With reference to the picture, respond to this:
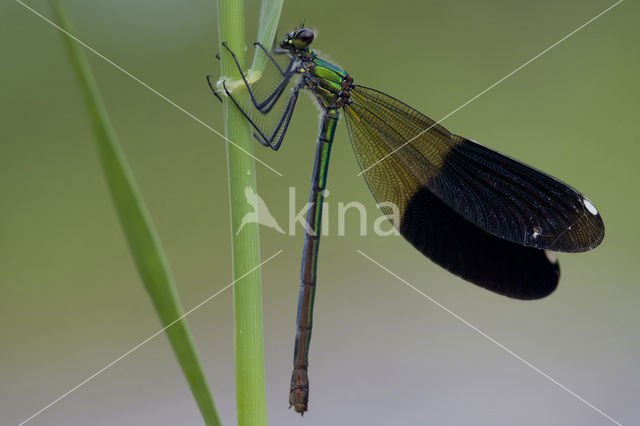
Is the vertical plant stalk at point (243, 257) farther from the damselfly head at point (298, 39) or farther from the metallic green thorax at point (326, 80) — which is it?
the metallic green thorax at point (326, 80)

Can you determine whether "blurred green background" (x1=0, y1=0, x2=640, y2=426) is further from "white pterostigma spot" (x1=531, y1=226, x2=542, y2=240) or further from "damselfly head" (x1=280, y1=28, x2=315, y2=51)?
"white pterostigma spot" (x1=531, y1=226, x2=542, y2=240)

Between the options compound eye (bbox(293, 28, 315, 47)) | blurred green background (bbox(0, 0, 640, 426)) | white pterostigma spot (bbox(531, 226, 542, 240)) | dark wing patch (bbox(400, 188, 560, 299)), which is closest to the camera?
compound eye (bbox(293, 28, 315, 47))

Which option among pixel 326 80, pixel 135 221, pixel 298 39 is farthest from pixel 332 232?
pixel 135 221

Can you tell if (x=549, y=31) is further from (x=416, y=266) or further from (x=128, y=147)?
(x=128, y=147)

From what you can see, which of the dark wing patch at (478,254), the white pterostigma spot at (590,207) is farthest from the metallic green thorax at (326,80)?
the white pterostigma spot at (590,207)

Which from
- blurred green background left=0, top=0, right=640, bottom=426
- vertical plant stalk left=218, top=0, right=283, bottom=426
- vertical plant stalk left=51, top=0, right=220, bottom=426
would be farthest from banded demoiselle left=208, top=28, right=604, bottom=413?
vertical plant stalk left=51, top=0, right=220, bottom=426

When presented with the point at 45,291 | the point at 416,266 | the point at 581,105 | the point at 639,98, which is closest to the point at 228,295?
the point at 45,291

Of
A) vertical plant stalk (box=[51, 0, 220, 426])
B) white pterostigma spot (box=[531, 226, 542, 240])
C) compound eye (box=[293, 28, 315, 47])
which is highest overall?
compound eye (box=[293, 28, 315, 47])
